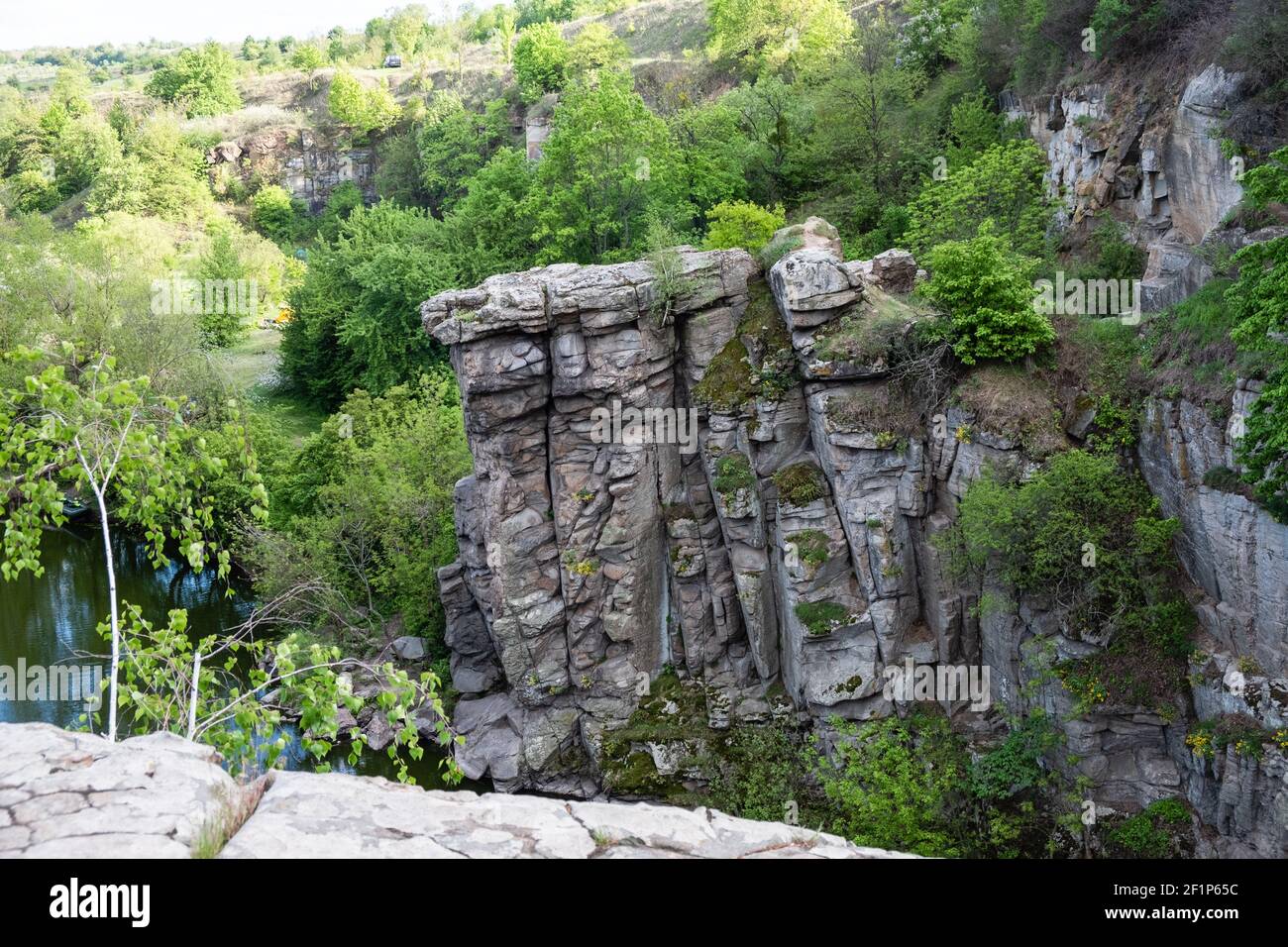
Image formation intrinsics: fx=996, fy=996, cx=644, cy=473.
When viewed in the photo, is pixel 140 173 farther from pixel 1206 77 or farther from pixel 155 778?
pixel 155 778

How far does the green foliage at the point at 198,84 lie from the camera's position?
78.1 meters

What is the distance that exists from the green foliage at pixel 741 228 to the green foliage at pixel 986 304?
8.03 m

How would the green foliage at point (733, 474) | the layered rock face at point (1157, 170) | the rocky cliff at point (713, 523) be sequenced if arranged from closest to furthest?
the layered rock face at point (1157, 170) → the rocky cliff at point (713, 523) → the green foliage at point (733, 474)

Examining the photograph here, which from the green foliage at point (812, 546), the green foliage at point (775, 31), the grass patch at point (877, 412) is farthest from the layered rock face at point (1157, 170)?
the green foliage at point (775, 31)

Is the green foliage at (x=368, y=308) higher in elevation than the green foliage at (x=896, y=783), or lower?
higher

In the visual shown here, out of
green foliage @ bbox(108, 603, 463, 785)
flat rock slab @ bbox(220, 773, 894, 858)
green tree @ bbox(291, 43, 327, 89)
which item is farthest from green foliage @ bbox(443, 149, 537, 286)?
green tree @ bbox(291, 43, 327, 89)

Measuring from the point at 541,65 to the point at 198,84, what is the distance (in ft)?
122

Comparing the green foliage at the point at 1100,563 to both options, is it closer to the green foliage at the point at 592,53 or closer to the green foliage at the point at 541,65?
the green foliage at the point at 592,53

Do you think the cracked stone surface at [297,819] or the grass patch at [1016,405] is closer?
the cracked stone surface at [297,819]

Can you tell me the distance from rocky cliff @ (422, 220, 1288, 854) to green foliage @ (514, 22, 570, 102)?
125ft

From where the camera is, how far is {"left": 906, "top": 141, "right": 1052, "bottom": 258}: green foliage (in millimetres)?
25828

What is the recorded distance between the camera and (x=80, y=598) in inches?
1351

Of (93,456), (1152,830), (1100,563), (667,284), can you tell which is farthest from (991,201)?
(93,456)

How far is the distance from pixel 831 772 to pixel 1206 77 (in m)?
16.8
